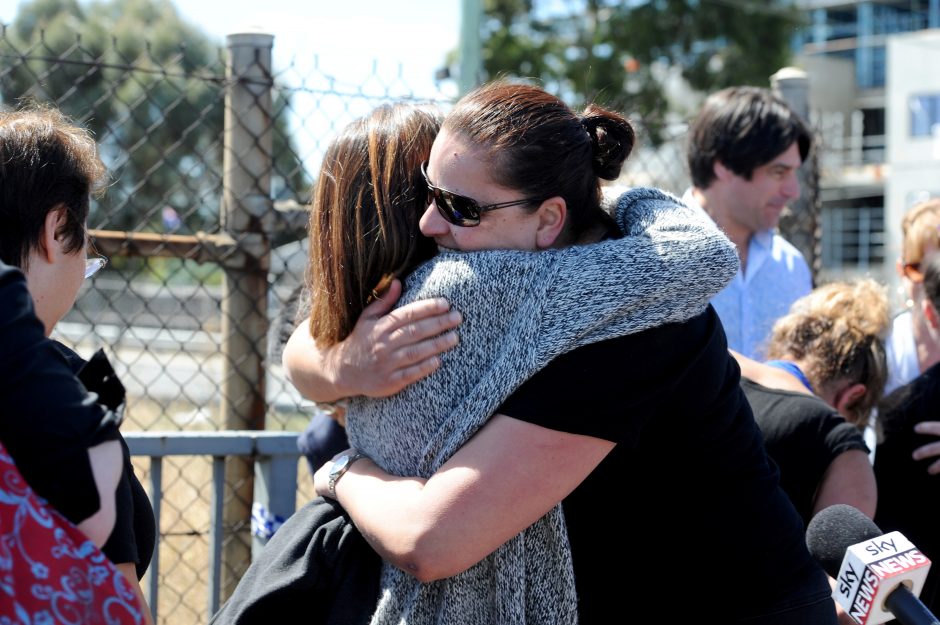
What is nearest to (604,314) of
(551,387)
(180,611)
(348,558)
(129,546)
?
(551,387)

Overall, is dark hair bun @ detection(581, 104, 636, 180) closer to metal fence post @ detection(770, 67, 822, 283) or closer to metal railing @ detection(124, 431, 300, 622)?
metal railing @ detection(124, 431, 300, 622)

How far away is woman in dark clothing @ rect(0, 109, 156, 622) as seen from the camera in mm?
1563

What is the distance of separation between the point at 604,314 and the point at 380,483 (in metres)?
0.48

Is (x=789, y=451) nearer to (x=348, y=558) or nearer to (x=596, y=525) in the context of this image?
(x=596, y=525)

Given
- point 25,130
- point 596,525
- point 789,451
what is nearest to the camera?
point 25,130

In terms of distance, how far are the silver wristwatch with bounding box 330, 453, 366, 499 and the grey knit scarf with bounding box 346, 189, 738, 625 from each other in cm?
12

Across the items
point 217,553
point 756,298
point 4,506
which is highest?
point 4,506

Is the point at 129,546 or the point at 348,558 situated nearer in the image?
the point at 129,546

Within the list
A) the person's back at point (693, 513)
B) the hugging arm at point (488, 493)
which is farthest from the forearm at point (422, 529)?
the person's back at point (693, 513)

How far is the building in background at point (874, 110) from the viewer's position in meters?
34.1

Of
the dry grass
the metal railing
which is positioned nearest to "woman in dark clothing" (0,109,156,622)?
the metal railing

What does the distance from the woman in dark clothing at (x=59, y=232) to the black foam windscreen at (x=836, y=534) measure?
1.12m

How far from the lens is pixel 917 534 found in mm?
2895

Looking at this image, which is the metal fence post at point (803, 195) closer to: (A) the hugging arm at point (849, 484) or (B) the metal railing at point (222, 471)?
(A) the hugging arm at point (849, 484)
